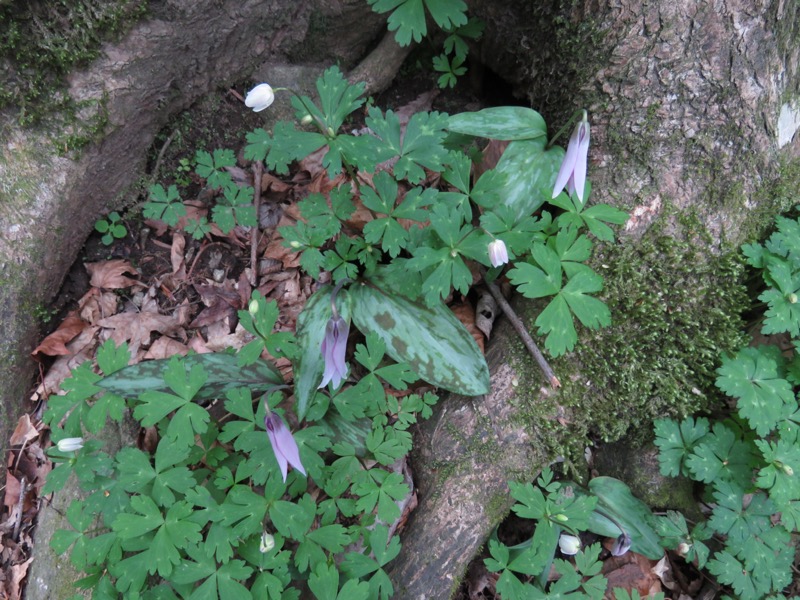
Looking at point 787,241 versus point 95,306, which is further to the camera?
point 95,306

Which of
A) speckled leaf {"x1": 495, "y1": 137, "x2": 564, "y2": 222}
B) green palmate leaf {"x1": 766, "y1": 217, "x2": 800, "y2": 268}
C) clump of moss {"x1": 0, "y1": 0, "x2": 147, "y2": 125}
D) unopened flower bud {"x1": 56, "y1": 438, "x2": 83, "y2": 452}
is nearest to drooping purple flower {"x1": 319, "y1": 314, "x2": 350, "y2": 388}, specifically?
speckled leaf {"x1": 495, "y1": 137, "x2": 564, "y2": 222}

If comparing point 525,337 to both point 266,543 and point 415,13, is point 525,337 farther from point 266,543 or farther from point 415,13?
point 415,13

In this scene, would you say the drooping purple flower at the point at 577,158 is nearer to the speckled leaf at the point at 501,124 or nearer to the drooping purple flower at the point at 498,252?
the drooping purple flower at the point at 498,252

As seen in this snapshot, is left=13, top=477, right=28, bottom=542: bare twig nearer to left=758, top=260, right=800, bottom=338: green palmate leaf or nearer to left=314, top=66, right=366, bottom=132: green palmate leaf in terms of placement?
left=314, top=66, right=366, bottom=132: green palmate leaf

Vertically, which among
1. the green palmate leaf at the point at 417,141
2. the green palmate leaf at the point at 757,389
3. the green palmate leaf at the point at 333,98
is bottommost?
the green palmate leaf at the point at 757,389

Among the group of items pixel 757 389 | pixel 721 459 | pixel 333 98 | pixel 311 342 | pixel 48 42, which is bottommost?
pixel 721 459

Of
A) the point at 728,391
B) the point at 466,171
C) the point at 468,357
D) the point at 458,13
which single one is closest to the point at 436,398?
the point at 468,357

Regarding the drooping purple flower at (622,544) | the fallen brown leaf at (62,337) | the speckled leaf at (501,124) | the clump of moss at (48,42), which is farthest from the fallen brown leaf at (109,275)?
the drooping purple flower at (622,544)

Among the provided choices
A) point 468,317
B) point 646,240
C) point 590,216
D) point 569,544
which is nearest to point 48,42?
point 468,317
